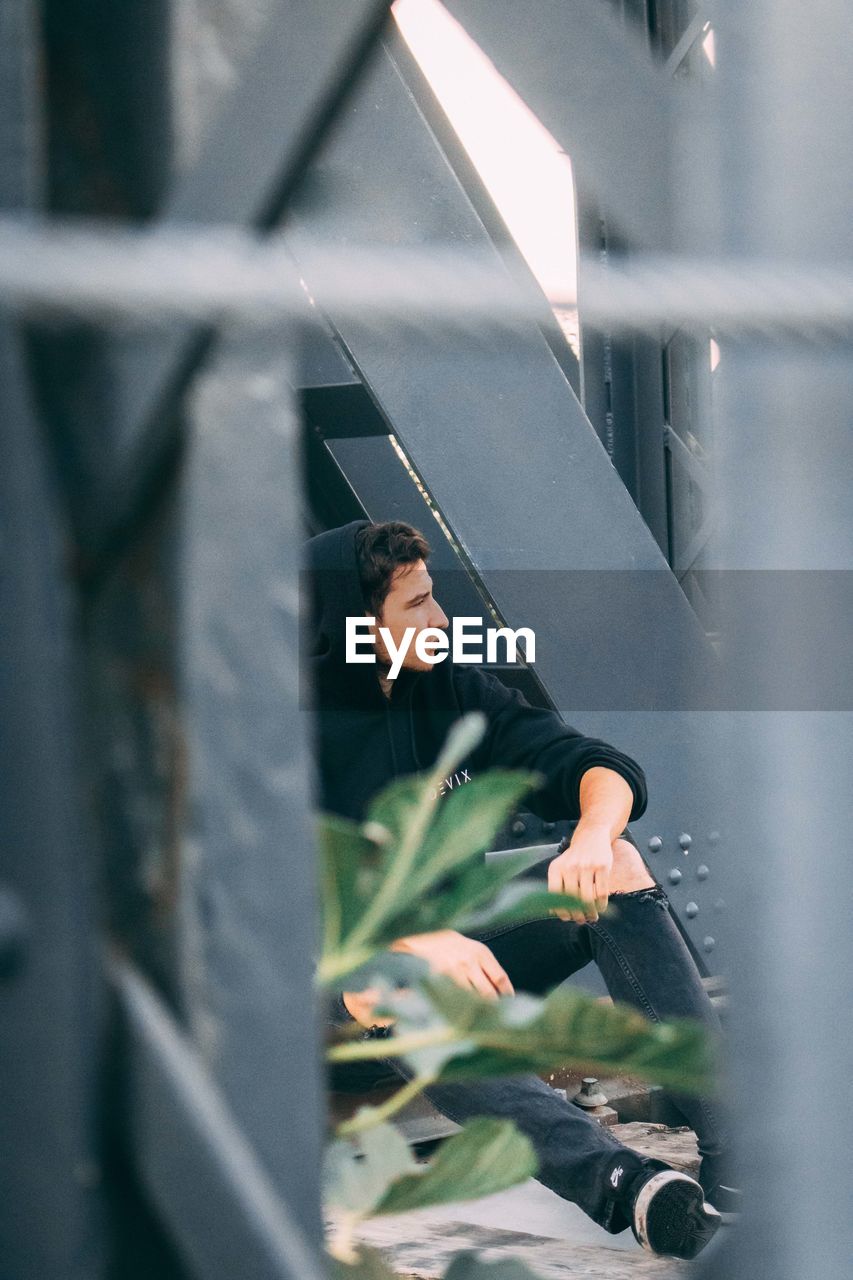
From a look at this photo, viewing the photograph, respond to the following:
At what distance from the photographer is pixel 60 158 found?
1.84 feet

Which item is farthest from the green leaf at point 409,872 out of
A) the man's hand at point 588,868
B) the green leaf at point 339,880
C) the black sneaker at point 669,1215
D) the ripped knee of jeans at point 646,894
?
the ripped knee of jeans at point 646,894

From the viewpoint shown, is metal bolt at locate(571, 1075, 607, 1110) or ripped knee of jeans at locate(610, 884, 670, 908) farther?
metal bolt at locate(571, 1075, 607, 1110)

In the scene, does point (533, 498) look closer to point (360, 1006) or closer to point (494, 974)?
point (494, 974)

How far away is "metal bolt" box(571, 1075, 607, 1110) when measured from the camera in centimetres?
353

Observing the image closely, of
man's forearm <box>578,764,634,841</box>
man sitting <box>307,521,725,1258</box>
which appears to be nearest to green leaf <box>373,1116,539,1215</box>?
man sitting <box>307,521,725,1258</box>

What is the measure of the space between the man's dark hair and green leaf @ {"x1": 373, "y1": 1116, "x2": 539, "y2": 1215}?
8.11ft

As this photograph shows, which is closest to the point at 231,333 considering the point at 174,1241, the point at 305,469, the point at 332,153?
the point at 174,1241

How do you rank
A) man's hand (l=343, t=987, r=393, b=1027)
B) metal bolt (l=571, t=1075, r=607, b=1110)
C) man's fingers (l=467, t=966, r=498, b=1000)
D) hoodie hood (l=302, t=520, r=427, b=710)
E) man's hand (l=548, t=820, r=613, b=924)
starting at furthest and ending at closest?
metal bolt (l=571, t=1075, r=607, b=1110) < hoodie hood (l=302, t=520, r=427, b=710) < man's hand (l=548, t=820, r=613, b=924) < man's fingers (l=467, t=966, r=498, b=1000) < man's hand (l=343, t=987, r=393, b=1027)

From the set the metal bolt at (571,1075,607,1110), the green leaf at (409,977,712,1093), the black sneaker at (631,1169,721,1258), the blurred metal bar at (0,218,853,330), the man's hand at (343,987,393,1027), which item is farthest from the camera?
the metal bolt at (571,1075,607,1110)

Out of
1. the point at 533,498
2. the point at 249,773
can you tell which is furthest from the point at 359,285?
the point at 533,498

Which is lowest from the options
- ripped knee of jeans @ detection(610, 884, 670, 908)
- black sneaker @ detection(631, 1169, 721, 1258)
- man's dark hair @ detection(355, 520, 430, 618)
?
black sneaker @ detection(631, 1169, 721, 1258)

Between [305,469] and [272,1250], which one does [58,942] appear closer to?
[272,1250]

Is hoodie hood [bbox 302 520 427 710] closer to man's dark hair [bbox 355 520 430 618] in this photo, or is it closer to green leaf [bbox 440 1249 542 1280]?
man's dark hair [bbox 355 520 430 618]

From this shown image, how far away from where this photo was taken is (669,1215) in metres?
2.66
